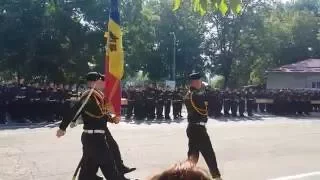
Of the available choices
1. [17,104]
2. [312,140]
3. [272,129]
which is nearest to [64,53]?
[17,104]

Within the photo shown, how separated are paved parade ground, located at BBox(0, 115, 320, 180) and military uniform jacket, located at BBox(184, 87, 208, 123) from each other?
1.30 meters

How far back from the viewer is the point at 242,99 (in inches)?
1136

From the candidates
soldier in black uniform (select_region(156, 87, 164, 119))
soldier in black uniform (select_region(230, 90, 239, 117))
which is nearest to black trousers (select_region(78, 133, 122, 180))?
soldier in black uniform (select_region(156, 87, 164, 119))

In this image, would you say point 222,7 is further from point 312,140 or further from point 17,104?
point 17,104

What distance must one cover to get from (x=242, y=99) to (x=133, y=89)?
7.02 meters

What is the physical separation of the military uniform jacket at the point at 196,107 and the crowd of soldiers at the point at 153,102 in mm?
7648

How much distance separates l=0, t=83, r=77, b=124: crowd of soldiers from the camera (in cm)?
2081

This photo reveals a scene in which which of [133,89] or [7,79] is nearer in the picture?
[133,89]

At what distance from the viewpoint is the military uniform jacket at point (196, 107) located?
29.7ft

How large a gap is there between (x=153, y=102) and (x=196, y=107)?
49.5 feet

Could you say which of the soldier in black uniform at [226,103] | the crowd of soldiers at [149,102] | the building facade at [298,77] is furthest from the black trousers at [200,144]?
the building facade at [298,77]

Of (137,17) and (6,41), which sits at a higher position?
(137,17)

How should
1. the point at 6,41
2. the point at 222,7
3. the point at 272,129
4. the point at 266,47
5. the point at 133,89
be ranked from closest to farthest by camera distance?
the point at 222,7 < the point at 272,129 < the point at 133,89 < the point at 6,41 < the point at 266,47

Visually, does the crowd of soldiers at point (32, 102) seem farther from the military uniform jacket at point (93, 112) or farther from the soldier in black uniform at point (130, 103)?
the military uniform jacket at point (93, 112)
